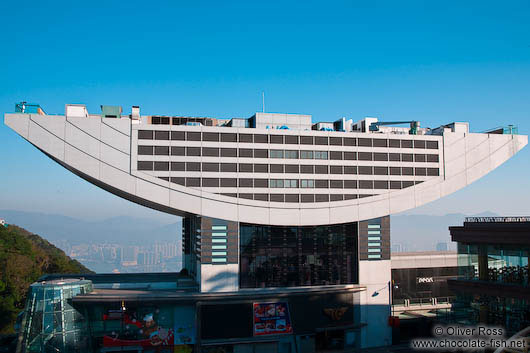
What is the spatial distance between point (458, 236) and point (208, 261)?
89.1 feet

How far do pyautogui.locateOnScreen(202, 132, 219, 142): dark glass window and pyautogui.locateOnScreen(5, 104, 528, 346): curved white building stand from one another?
17cm

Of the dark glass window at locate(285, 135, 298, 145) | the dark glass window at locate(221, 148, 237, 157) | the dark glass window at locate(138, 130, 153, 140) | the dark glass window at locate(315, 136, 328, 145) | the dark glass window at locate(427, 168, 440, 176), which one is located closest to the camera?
the dark glass window at locate(138, 130, 153, 140)

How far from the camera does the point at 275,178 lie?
188 feet

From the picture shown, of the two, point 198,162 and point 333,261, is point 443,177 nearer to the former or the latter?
point 333,261

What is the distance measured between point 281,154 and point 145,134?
16.3 m

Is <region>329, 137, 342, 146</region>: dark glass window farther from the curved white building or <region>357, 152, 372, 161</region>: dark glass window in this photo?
<region>357, 152, 372, 161</region>: dark glass window

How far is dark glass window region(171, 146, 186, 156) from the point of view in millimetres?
54781

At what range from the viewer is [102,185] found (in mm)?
55812

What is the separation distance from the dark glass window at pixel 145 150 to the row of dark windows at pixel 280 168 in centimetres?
93

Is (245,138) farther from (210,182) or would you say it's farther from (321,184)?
(321,184)

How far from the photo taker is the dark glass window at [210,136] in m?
55.8

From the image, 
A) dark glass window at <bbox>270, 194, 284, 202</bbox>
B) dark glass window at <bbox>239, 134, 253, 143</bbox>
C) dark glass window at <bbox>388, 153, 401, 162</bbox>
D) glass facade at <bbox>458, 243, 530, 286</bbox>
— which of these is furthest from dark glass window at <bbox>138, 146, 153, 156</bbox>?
glass facade at <bbox>458, 243, 530, 286</bbox>

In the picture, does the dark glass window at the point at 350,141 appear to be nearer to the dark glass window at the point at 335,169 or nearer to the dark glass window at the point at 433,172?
the dark glass window at the point at 335,169

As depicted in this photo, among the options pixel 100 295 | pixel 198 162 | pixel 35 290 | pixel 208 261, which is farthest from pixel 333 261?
pixel 35 290
